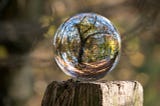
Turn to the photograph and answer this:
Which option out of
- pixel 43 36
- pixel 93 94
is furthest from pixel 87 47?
pixel 43 36

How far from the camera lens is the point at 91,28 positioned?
183cm

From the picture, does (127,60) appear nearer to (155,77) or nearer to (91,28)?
(155,77)

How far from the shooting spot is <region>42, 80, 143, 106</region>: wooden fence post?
168cm

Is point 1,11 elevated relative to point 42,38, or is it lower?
elevated

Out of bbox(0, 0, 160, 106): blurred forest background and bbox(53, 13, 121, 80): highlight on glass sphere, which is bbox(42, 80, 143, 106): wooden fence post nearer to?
bbox(53, 13, 121, 80): highlight on glass sphere

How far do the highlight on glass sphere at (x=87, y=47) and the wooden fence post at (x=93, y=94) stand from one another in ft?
0.21

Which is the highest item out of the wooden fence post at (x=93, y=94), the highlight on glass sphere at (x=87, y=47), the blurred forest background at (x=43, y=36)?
the blurred forest background at (x=43, y=36)

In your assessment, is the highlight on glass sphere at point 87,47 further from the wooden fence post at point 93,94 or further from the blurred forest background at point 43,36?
the blurred forest background at point 43,36

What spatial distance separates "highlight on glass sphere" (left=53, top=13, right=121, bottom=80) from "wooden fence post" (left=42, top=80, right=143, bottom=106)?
0.21ft

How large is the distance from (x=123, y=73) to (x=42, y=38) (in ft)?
6.19

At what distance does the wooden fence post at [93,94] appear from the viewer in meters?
1.68

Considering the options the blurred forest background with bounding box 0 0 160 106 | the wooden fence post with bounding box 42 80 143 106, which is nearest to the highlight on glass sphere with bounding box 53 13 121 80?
the wooden fence post with bounding box 42 80 143 106

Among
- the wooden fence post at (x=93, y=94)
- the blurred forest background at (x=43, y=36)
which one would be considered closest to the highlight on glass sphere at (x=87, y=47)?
the wooden fence post at (x=93, y=94)

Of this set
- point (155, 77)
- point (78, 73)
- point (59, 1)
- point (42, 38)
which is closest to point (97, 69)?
point (78, 73)
